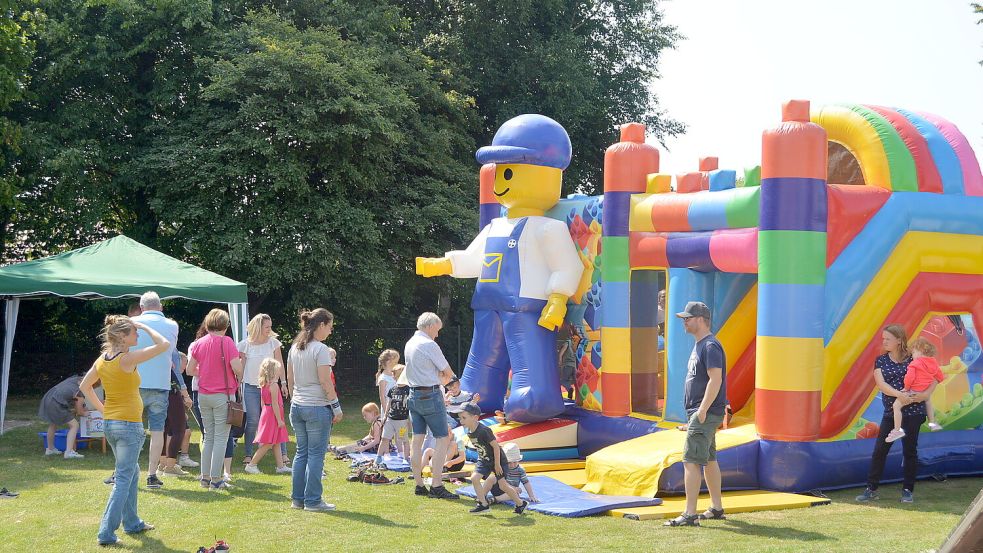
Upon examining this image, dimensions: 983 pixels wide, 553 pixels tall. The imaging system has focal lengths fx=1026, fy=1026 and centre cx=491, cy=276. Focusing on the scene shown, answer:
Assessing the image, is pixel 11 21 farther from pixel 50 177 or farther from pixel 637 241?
pixel 637 241

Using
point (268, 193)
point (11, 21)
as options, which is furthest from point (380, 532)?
point (11, 21)

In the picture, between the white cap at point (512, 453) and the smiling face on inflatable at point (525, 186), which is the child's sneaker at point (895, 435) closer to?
the white cap at point (512, 453)

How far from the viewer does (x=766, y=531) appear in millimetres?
6391

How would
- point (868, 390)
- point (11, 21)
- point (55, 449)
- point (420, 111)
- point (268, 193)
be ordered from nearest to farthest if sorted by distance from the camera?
1. point (868, 390)
2. point (55, 449)
3. point (11, 21)
4. point (268, 193)
5. point (420, 111)

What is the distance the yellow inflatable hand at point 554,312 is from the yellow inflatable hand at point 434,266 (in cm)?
162

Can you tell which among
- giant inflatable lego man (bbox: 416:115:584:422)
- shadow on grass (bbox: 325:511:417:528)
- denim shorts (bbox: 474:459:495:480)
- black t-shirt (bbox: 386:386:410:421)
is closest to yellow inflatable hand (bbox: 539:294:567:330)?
giant inflatable lego man (bbox: 416:115:584:422)

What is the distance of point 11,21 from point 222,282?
20.0 feet

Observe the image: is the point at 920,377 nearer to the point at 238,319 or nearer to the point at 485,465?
the point at 485,465

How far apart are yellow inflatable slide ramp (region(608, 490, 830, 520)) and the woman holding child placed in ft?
1.66

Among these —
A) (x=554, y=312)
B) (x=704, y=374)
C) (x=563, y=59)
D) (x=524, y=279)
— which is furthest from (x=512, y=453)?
(x=563, y=59)

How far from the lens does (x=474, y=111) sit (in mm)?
19062

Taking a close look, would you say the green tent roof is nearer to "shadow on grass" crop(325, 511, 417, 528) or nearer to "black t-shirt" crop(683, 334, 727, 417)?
"shadow on grass" crop(325, 511, 417, 528)

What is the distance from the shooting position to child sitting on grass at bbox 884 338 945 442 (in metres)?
7.29

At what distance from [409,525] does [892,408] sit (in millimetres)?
3588
